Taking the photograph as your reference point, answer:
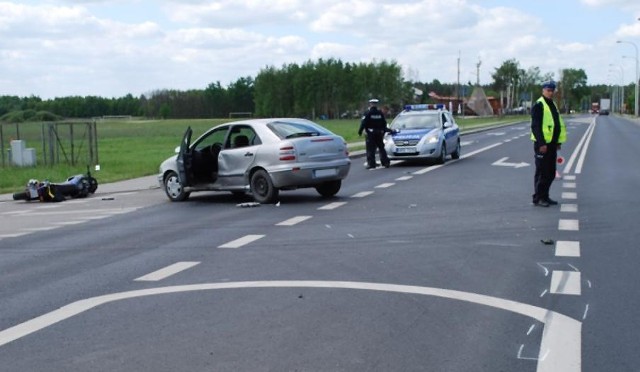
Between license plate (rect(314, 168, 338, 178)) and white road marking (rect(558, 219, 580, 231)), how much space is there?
14.8ft

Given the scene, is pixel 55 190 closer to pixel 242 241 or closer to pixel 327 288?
pixel 242 241

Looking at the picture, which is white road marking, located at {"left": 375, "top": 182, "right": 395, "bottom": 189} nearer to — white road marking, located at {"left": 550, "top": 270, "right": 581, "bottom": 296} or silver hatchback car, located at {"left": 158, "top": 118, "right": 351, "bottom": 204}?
silver hatchback car, located at {"left": 158, "top": 118, "right": 351, "bottom": 204}

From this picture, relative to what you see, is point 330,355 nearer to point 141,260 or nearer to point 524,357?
point 524,357

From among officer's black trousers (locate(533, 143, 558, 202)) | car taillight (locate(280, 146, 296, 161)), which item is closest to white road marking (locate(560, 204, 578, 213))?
officer's black trousers (locate(533, 143, 558, 202))

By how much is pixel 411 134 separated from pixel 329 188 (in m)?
9.22

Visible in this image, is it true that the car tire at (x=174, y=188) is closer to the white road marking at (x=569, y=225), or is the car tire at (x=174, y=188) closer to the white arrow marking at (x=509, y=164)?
the white road marking at (x=569, y=225)

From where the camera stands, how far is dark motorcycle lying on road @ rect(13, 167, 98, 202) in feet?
57.9

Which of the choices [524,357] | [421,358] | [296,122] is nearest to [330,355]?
[421,358]

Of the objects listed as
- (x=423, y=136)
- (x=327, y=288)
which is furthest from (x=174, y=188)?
(x=423, y=136)

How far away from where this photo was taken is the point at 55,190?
1773cm

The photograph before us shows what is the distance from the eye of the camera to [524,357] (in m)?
5.38

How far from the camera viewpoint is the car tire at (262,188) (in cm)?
1494

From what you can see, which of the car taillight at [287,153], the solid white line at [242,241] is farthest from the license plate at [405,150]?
the solid white line at [242,241]

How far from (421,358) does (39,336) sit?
2.68 meters
